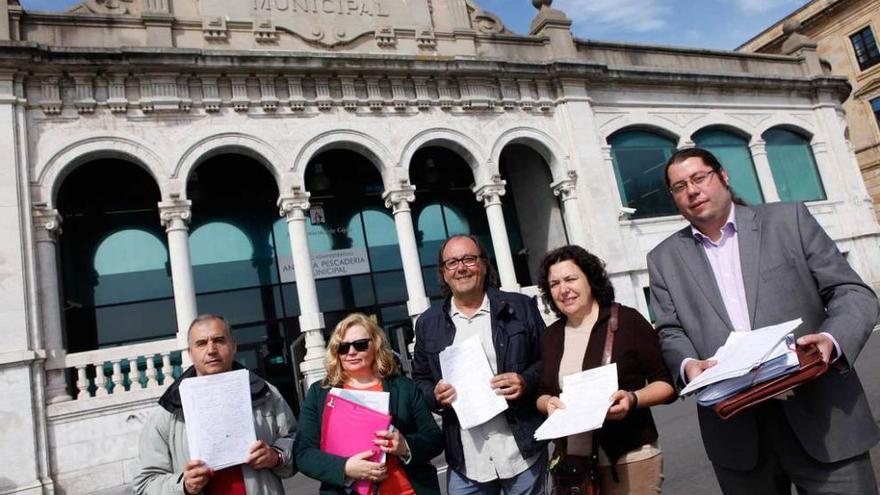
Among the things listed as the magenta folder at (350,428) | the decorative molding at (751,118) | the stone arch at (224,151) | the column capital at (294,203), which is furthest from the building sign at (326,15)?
the magenta folder at (350,428)

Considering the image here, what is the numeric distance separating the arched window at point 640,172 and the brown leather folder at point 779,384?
13456mm

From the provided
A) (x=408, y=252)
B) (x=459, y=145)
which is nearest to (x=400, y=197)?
(x=408, y=252)

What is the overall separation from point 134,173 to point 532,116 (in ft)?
32.1

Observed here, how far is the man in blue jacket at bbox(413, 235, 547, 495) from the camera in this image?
304cm

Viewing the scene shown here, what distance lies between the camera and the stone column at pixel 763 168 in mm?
17219

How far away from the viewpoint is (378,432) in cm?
278

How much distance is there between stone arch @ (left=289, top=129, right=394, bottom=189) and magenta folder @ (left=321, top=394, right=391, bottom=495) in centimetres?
959

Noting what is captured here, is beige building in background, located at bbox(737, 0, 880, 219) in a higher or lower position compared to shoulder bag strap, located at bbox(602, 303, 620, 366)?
higher

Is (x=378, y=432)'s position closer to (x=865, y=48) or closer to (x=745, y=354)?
(x=745, y=354)

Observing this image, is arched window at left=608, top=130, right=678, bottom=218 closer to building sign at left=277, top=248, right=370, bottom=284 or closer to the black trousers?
building sign at left=277, top=248, right=370, bottom=284

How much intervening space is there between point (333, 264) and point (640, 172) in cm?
891

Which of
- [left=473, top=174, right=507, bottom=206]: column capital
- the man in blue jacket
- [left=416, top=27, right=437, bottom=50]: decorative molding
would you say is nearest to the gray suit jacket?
the man in blue jacket

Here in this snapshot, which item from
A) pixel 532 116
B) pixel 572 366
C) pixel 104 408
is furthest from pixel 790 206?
pixel 532 116

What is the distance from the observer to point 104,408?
9.41m
